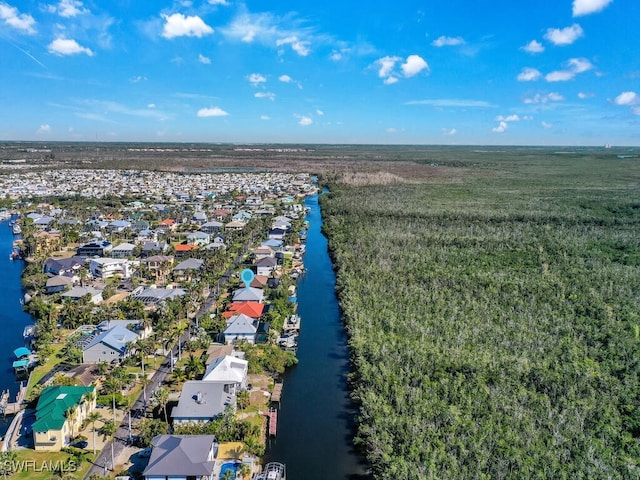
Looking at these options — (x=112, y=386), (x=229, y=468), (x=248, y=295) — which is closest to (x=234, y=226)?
(x=248, y=295)

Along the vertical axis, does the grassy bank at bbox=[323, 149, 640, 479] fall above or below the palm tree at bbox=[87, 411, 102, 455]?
above

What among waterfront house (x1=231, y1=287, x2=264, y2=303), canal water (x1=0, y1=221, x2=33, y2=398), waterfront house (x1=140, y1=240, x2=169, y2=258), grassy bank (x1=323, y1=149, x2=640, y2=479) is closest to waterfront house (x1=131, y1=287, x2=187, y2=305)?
waterfront house (x1=231, y1=287, x2=264, y2=303)

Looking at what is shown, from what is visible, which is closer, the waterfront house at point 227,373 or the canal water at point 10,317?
the waterfront house at point 227,373

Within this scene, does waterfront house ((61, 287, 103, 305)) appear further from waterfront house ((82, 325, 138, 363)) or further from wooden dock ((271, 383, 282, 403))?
wooden dock ((271, 383, 282, 403))

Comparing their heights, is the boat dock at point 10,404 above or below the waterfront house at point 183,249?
below

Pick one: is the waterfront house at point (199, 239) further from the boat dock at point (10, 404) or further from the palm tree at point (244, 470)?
the palm tree at point (244, 470)

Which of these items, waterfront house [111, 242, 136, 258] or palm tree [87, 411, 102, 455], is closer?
palm tree [87, 411, 102, 455]

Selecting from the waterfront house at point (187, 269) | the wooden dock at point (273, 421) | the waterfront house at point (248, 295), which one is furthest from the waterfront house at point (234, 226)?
the wooden dock at point (273, 421)
